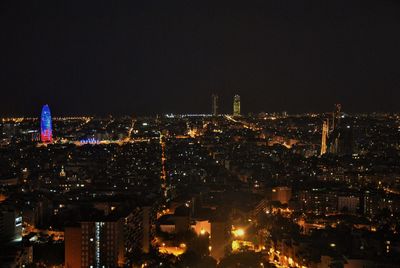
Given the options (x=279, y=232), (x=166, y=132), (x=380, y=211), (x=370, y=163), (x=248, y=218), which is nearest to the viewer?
(x=279, y=232)

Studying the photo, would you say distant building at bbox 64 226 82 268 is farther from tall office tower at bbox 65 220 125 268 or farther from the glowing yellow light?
the glowing yellow light

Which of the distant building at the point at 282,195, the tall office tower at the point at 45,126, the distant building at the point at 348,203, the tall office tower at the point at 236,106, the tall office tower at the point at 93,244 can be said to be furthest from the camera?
the tall office tower at the point at 236,106

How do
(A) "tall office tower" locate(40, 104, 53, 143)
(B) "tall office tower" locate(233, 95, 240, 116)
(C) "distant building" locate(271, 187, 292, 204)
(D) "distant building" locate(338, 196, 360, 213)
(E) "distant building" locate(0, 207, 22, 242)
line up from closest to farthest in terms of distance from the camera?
(E) "distant building" locate(0, 207, 22, 242)
(D) "distant building" locate(338, 196, 360, 213)
(C) "distant building" locate(271, 187, 292, 204)
(A) "tall office tower" locate(40, 104, 53, 143)
(B) "tall office tower" locate(233, 95, 240, 116)

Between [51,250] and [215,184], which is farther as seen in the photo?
[215,184]

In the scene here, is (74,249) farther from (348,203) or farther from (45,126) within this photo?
(45,126)

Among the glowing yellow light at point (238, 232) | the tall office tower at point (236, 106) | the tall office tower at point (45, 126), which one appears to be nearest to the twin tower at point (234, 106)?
the tall office tower at point (236, 106)

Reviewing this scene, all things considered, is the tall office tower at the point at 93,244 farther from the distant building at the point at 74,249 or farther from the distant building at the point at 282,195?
the distant building at the point at 282,195


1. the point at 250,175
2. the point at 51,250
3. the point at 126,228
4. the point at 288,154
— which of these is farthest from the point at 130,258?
the point at 288,154

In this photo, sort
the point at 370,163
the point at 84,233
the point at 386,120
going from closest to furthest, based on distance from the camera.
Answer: the point at 84,233 → the point at 370,163 → the point at 386,120

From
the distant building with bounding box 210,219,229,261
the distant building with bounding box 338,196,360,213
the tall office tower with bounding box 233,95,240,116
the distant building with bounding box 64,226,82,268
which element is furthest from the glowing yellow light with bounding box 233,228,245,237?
the tall office tower with bounding box 233,95,240,116

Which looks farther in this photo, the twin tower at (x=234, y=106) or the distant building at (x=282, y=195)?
the twin tower at (x=234, y=106)

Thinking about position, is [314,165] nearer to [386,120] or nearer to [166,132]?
[166,132]
